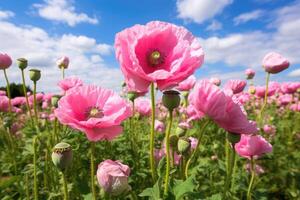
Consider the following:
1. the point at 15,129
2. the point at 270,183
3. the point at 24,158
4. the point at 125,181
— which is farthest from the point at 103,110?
the point at 270,183

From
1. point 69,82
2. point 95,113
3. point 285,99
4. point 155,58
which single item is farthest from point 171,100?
point 285,99

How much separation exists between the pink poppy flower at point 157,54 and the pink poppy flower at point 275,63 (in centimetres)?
168

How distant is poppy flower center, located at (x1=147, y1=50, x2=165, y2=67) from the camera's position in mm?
1244

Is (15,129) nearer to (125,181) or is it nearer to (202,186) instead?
(202,186)

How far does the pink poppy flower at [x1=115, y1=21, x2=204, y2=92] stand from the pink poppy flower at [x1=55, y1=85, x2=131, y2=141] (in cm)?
17

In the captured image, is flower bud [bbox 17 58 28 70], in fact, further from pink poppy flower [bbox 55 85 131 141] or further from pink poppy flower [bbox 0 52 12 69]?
pink poppy flower [bbox 55 85 131 141]

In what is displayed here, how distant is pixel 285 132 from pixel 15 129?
384 cm

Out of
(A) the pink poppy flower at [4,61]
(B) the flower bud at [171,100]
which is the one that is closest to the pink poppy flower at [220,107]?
(B) the flower bud at [171,100]

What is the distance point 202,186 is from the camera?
2.79 meters

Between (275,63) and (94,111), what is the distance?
72.1 inches

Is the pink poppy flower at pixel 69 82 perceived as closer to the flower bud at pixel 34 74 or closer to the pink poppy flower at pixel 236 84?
the flower bud at pixel 34 74

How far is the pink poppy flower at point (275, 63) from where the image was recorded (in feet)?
8.84

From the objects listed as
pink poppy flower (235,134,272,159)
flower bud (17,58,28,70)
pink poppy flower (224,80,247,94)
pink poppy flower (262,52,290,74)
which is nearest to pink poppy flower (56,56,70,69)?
flower bud (17,58,28,70)

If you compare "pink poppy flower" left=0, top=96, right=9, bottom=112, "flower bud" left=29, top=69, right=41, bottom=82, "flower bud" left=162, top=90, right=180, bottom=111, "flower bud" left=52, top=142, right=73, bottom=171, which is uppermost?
"flower bud" left=29, top=69, right=41, bottom=82
